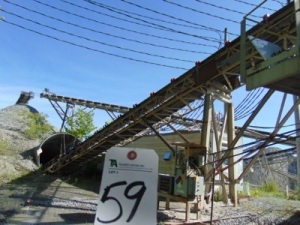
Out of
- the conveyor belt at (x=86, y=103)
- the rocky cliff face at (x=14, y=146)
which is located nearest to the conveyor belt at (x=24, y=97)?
the rocky cliff face at (x=14, y=146)

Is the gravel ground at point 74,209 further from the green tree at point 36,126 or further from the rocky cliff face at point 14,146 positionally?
the green tree at point 36,126

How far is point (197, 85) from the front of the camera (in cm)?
970

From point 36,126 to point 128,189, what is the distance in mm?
22536

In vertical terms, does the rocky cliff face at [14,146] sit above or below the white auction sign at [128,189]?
above

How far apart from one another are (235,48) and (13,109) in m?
24.0

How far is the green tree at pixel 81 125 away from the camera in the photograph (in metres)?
28.4

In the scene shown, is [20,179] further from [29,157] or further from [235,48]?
[235,48]

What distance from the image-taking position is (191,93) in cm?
1047

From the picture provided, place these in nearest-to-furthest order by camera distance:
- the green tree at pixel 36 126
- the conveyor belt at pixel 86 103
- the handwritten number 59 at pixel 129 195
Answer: the handwritten number 59 at pixel 129 195 → the green tree at pixel 36 126 → the conveyor belt at pixel 86 103

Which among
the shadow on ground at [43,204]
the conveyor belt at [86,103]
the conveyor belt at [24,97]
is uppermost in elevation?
the conveyor belt at [24,97]

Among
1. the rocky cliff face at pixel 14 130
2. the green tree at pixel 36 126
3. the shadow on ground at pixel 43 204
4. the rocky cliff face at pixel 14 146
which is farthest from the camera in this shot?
the green tree at pixel 36 126

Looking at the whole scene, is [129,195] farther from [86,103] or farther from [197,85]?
[86,103]

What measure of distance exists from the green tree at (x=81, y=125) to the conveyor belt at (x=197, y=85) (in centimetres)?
1269

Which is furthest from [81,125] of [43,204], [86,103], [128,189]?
[128,189]
